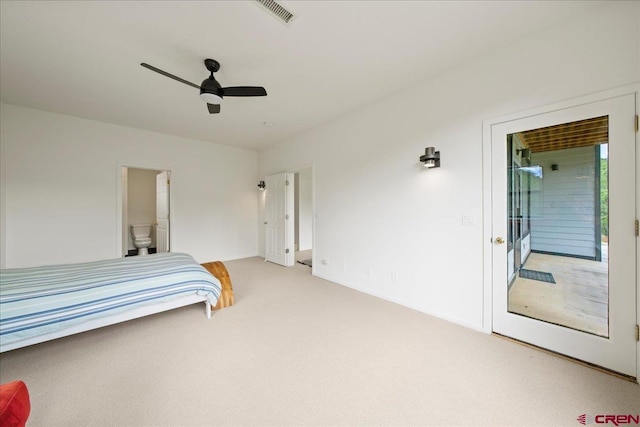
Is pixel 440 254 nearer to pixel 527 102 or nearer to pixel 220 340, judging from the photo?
pixel 527 102

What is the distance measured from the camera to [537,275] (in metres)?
2.25

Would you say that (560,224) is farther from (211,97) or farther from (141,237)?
(141,237)

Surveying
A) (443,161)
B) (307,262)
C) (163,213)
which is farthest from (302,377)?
(163,213)

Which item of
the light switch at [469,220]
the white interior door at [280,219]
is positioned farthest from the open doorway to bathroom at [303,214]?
the light switch at [469,220]

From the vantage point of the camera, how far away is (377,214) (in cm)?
333

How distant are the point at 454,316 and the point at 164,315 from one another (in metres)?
3.37

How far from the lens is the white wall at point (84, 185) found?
11.3ft

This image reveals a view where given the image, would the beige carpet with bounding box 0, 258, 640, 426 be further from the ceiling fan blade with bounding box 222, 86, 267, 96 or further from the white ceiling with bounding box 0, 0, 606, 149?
the white ceiling with bounding box 0, 0, 606, 149

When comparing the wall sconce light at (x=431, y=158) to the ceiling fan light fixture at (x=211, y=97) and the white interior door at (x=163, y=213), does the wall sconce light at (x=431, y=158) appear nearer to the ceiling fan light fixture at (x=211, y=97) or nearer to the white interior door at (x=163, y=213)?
the ceiling fan light fixture at (x=211, y=97)

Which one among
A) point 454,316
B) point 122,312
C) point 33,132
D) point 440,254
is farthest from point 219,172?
point 454,316

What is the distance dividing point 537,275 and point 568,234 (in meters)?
→ 0.47

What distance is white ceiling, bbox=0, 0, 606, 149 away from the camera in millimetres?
1803

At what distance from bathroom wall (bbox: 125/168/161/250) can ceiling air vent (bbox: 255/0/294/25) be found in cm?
566

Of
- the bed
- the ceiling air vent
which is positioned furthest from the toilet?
the ceiling air vent
